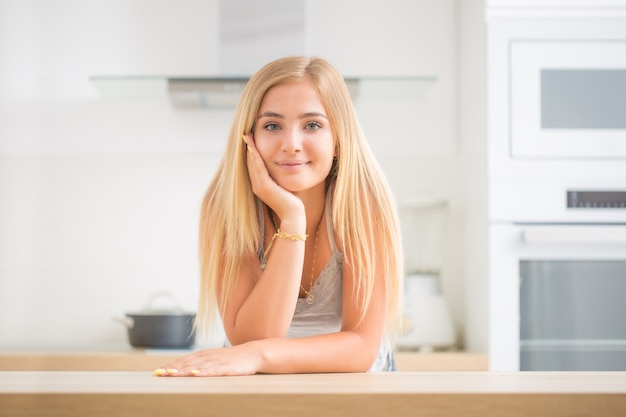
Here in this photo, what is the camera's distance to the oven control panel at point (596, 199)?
2.31 m

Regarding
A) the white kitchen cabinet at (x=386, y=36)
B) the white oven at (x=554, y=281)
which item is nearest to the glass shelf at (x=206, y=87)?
the white kitchen cabinet at (x=386, y=36)

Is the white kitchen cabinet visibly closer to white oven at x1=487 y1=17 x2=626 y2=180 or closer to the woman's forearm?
white oven at x1=487 y1=17 x2=626 y2=180

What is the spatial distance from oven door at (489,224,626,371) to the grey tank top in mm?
971

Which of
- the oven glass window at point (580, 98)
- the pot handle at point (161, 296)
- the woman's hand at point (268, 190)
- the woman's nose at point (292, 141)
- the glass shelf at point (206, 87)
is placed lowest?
the pot handle at point (161, 296)

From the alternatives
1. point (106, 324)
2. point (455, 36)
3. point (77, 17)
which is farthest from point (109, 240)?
point (455, 36)

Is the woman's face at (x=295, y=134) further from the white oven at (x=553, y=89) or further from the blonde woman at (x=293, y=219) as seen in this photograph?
the white oven at (x=553, y=89)

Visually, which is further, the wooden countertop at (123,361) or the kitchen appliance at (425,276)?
the kitchen appliance at (425,276)

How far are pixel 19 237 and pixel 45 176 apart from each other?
0.24 meters

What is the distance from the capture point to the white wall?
2777 millimetres

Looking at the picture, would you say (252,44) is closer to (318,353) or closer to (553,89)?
(553,89)

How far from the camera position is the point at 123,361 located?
7.39 ft

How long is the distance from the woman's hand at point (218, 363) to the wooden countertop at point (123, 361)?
1.31 m

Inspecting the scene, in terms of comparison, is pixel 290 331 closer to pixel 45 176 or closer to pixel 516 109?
pixel 516 109

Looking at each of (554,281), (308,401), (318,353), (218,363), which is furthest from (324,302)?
(554,281)
